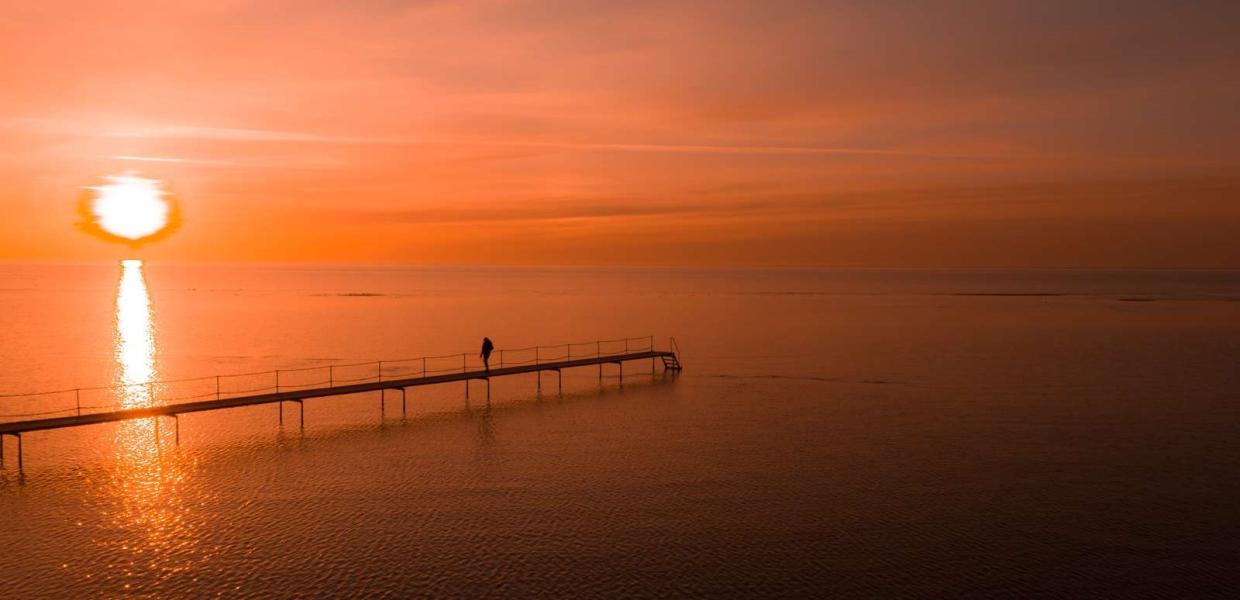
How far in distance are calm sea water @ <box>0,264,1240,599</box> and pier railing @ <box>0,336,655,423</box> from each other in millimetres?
757

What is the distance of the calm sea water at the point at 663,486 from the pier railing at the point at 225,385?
76 centimetres

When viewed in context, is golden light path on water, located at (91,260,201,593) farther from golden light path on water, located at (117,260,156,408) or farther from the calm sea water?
golden light path on water, located at (117,260,156,408)

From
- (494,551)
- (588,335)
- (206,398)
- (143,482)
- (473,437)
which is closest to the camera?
(494,551)

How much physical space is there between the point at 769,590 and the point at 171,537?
17.0 metres

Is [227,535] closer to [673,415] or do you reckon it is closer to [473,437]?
[473,437]

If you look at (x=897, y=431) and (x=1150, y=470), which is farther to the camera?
(x=897, y=431)

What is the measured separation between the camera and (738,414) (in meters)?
43.4

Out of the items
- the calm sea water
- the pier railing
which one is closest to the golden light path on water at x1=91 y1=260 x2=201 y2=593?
the calm sea water

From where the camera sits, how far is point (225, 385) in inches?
2169

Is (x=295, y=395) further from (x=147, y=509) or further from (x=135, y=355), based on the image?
(x=135, y=355)

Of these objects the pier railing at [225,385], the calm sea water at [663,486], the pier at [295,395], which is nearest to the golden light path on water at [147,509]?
the calm sea water at [663,486]

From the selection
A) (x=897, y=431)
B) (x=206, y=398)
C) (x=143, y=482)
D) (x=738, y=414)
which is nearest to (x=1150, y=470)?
(x=897, y=431)

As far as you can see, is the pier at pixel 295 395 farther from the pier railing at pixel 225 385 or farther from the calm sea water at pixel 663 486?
the calm sea water at pixel 663 486

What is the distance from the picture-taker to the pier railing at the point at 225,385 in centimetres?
4512
